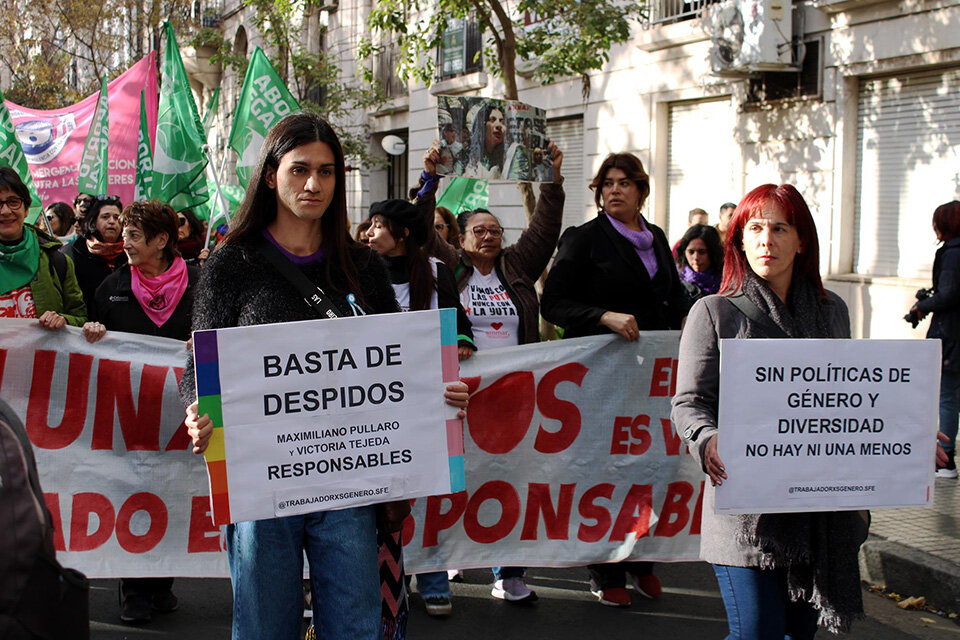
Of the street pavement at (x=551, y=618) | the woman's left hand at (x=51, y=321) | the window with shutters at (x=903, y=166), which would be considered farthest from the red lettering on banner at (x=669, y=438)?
the window with shutters at (x=903, y=166)

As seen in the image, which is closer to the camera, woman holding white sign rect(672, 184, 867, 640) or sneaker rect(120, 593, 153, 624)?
woman holding white sign rect(672, 184, 867, 640)

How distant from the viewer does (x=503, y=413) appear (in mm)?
5055

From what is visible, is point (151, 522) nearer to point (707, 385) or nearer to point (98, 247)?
point (98, 247)

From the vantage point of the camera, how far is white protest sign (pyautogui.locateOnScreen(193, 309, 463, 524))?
8.96ft

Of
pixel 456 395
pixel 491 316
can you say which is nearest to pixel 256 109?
pixel 491 316

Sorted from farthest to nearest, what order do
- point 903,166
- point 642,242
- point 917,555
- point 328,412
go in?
point 903,166 < point 917,555 < point 642,242 < point 328,412

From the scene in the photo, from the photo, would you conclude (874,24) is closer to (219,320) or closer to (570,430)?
(570,430)

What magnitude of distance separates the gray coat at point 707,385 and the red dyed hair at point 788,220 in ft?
0.36

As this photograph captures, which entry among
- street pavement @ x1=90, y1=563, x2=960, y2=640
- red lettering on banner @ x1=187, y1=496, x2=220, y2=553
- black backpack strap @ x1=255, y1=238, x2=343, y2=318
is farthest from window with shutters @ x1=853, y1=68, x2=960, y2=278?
black backpack strap @ x1=255, y1=238, x2=343, y2=318

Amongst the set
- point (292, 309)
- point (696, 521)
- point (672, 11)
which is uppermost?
point (672, 11)

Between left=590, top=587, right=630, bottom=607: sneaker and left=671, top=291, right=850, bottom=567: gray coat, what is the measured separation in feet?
6.23

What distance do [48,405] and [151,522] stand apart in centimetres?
71

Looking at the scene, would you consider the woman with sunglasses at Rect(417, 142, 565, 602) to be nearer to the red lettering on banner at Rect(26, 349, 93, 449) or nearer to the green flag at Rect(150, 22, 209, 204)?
the red lettering on banner at Rect(26, 349, 93, 449)

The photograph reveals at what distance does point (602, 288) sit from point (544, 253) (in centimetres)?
74
